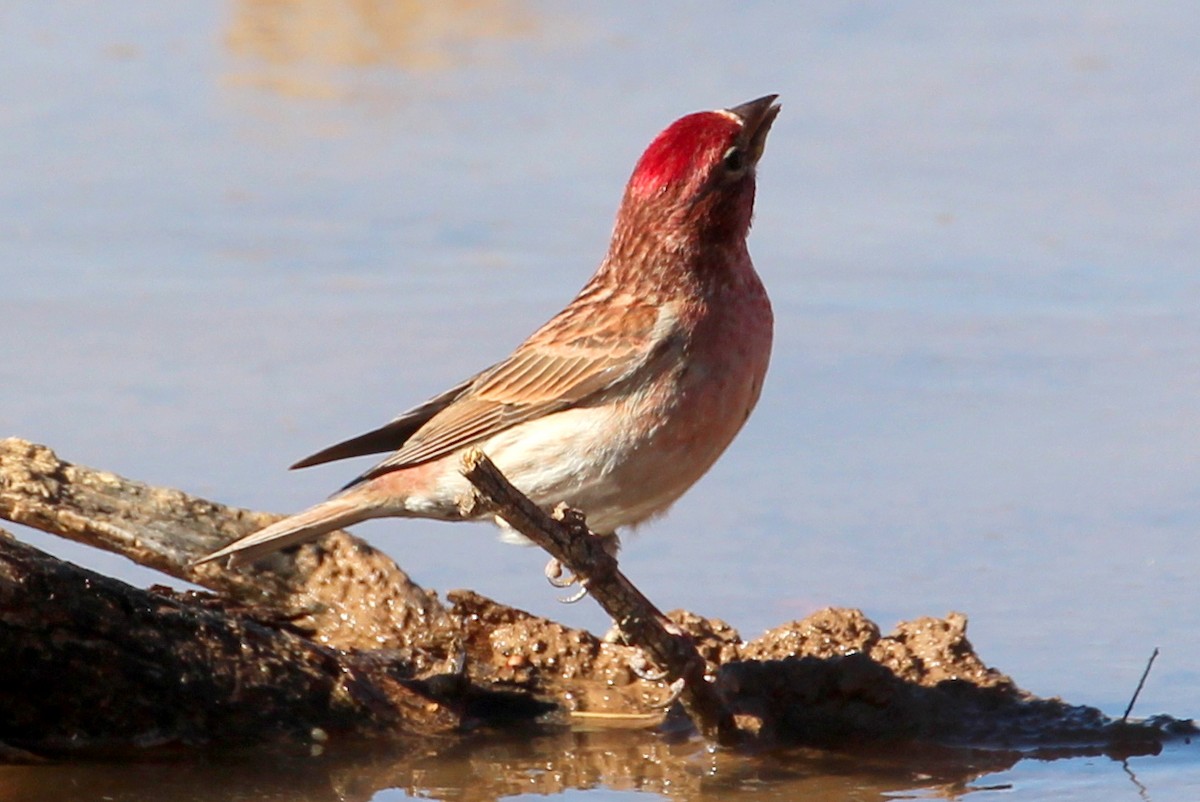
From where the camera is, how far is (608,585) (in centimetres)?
668

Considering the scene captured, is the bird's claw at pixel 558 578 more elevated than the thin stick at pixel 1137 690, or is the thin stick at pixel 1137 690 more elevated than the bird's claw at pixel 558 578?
the bird's claw at pixel 558 578

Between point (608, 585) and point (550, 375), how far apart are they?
1305mm

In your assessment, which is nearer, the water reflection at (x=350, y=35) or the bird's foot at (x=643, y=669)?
the bird's foot at (x=643, y=669)

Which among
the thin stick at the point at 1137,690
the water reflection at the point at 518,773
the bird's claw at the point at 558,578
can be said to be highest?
the bird's claw at the point at 558,578

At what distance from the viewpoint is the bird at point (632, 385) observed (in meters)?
7.39

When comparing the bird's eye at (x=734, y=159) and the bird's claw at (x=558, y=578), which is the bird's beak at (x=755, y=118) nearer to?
the bird's eye at (x=734, y=159)

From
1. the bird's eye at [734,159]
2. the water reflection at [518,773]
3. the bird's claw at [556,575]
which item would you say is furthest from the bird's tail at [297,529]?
the bird's eye at [734,159]

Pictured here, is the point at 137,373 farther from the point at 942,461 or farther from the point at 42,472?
the point at 942,461

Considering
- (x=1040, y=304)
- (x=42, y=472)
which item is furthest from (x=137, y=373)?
(x=1040, y=304)

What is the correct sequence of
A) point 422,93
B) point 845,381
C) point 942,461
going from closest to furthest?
point 942,461
point 845,381
point 422,93

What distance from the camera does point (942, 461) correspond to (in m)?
9.41

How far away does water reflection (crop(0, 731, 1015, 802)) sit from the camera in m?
6.73

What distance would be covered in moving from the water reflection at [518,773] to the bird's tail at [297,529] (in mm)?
778

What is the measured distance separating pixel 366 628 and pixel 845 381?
3022 mm
